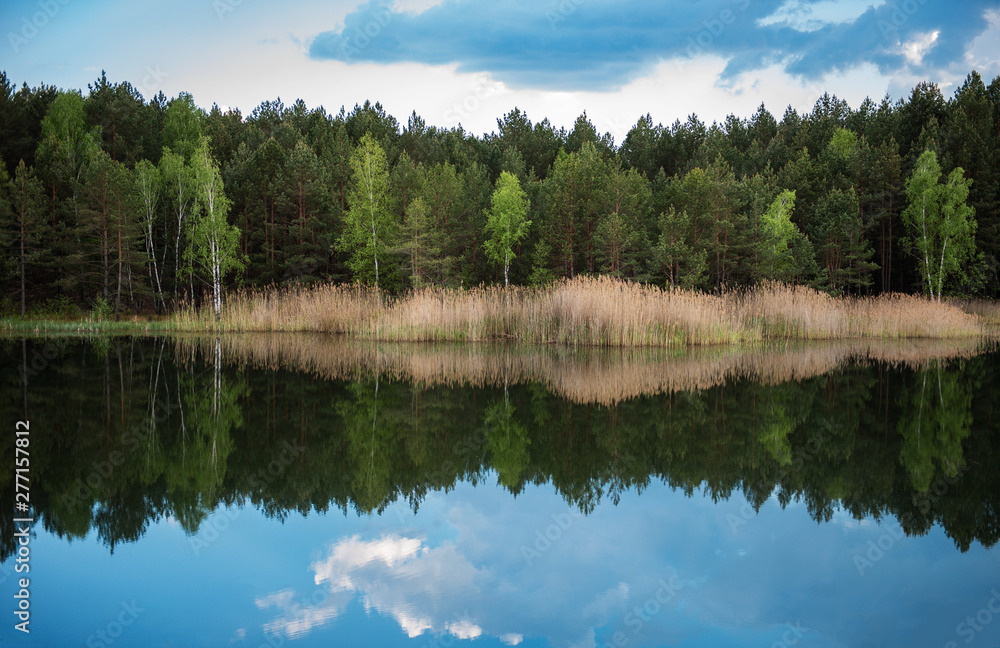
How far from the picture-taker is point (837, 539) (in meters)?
4.91

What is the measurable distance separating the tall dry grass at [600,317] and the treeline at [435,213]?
7.39m

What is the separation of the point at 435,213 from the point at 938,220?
86.2ft

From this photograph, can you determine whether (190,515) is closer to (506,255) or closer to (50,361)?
(50,361)

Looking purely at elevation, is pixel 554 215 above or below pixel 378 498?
above

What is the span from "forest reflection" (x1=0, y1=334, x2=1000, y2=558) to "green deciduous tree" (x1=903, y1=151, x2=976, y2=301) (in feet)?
83.4

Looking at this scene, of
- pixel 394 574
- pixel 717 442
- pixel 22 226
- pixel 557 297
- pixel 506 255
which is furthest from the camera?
pixel 506 255

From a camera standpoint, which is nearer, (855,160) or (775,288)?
(775,288)

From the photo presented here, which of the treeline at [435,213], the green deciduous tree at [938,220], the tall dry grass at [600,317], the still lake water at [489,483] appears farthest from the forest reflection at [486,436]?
the green deciduous tree at [938,220]

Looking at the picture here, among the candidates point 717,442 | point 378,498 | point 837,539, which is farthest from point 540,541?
point 717,442

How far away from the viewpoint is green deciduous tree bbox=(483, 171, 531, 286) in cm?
3606

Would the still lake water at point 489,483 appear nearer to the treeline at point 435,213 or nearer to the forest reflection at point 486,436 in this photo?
the forest reflection at point 486,436

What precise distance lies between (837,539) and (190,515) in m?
4.64

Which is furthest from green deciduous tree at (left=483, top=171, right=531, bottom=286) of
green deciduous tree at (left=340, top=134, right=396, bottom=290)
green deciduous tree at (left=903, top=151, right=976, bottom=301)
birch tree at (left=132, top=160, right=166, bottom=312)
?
green deciduous tree at (left=903, top=151, right=976, bottom=301)

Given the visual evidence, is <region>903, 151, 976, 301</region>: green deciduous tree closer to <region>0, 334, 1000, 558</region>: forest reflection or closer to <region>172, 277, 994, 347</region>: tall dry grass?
<region>172, 277, 994, 347</region>: tall dry grass
